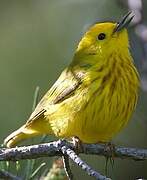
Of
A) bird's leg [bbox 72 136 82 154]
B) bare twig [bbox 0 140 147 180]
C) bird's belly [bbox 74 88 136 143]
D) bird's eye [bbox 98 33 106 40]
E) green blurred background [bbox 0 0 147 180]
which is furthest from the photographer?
green blurred background [bbox 0 0 147 180]

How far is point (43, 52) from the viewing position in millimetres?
9805

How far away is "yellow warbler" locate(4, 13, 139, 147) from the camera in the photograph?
19.2 feet

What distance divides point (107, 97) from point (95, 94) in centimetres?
9

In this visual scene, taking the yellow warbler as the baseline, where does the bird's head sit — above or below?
above

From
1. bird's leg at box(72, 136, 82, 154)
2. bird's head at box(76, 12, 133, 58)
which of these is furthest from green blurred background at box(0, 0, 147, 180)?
bird's leg at box(72, 136, 82, 154)

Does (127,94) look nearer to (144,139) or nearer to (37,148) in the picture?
(37,148)

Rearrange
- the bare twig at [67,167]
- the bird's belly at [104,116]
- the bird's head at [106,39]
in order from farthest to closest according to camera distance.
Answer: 1. the bird's head at [106,39]
2. the bird's belly at [104,116]
3. the bare twig at [67,167]

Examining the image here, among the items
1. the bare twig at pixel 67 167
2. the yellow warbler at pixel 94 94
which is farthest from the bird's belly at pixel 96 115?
the bare twig at pixel 67 167

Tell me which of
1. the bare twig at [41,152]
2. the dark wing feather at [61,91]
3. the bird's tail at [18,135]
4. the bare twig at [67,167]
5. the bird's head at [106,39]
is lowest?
the bare twig at [67,167]

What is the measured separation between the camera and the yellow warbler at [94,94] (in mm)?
5844

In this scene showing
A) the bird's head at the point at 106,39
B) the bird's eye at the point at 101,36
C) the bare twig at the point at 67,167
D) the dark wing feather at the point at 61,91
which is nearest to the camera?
the bare twig at the point at 67,167

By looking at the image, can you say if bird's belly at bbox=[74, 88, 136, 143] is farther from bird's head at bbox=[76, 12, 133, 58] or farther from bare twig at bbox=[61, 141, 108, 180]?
bare twig at bbox=[61, 141, 108, 180]

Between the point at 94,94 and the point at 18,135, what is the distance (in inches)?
Answer: 35.1

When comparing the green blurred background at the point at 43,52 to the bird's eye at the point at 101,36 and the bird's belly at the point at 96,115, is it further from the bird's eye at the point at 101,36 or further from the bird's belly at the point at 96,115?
the bird's belly at the point at 96,115
